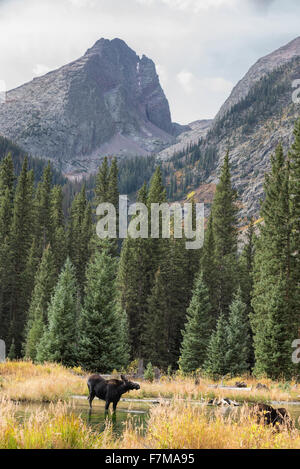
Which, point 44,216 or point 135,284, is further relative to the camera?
point 44,216

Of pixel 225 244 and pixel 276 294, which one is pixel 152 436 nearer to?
pixel 276 294

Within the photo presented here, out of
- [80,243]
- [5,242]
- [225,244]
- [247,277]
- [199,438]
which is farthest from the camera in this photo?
[80,243]

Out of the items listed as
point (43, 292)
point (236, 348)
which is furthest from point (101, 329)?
point (43, 292)

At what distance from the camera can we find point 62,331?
1206 inches

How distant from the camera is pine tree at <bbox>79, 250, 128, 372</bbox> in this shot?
30.5m

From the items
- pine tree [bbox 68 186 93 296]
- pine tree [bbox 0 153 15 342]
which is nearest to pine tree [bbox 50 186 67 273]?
pine tree [bbox 68 186 93 296]

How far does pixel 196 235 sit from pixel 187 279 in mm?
6424

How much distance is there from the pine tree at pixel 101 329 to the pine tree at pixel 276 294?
37.4ft

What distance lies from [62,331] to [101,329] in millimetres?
2555

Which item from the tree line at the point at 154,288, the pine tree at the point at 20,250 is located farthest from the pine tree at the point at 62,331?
the pine tree at the point at 20,250

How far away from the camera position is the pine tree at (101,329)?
30.5m

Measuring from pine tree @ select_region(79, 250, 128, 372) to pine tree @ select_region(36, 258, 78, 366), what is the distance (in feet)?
2.11

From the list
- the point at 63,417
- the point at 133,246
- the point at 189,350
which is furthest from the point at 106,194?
the point at 63,417
